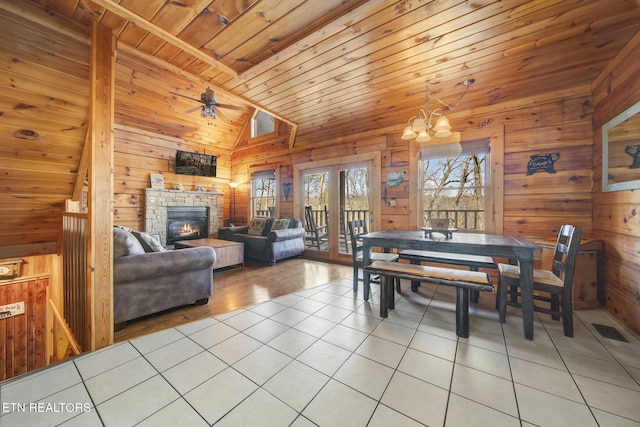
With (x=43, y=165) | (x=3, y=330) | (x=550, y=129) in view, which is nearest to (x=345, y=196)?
(x=550, y=129)

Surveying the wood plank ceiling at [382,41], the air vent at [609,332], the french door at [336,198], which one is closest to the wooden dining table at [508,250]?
the air vent at [609,332]

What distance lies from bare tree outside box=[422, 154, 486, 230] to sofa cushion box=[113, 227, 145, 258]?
380 centimetres

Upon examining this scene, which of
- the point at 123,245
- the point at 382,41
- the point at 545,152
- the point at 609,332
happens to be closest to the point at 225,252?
the point at 123,245

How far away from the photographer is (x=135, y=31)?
7.84 ft

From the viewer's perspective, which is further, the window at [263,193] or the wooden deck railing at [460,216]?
the window at [263,193]

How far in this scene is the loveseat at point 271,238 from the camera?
4555mm

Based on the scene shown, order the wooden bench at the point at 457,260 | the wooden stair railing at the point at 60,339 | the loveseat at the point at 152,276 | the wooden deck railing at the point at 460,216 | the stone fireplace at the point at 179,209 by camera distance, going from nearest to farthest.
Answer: the loveseat at the point at 152,276
the wooden stair railing at the point at 60,339
the wooden bench at the point at 457,260
the wooden deck railing at the point at 460,216
the stone fireplace at the point at 179,209

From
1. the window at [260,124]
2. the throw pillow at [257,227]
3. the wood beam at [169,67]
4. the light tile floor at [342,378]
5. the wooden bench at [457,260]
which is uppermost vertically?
the window at [260,124]

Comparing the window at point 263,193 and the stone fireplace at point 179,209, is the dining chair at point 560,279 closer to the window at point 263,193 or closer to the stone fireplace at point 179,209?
the window at point 263,193

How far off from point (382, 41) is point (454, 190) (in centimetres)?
231

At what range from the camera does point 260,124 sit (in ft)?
20.8

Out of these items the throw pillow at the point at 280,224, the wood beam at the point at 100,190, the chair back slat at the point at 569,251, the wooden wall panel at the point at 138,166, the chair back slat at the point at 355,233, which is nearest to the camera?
the wood beam at the point at 100,190

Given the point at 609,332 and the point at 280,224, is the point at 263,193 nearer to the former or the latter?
the point at 280,224

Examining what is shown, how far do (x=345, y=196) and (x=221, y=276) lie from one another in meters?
2.72
